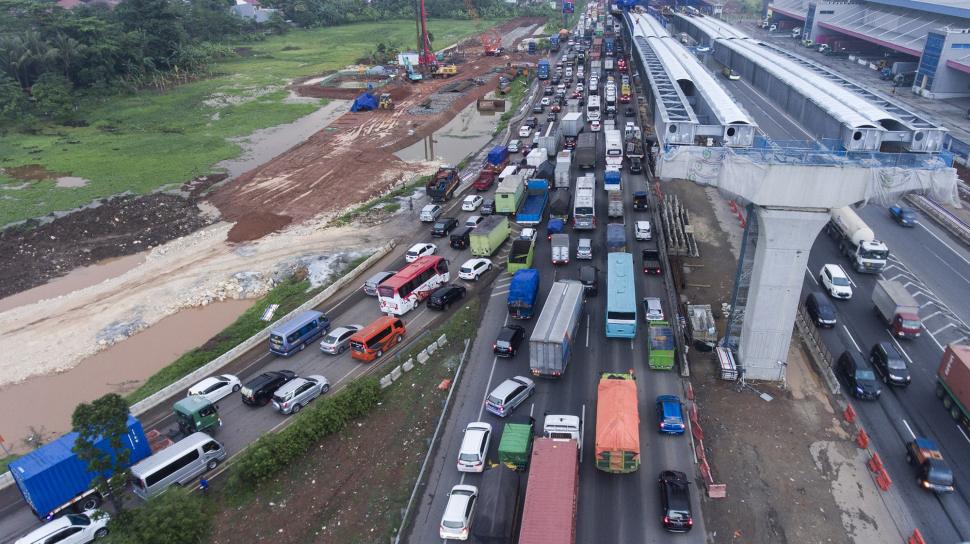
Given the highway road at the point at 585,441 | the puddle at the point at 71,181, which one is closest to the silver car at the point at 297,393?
the highway road at the point at 585,441

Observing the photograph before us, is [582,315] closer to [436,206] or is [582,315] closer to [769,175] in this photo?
[769,175]

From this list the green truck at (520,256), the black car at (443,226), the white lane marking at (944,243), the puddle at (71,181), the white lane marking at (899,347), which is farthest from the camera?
the puddle at (71,181)

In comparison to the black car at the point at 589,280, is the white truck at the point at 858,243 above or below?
above

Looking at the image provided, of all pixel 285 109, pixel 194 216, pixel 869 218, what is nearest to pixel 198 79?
pixel 285 109

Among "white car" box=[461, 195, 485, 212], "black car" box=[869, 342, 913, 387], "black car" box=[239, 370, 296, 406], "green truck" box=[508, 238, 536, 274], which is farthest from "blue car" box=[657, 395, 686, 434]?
"white car" box=[461, 195, 485, 212]

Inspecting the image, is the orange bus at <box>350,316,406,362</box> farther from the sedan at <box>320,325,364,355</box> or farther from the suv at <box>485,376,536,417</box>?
the suv at <box>485,376,536,417</box>

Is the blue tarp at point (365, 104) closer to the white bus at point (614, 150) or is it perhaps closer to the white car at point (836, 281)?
the white bus at point (614, 150)
